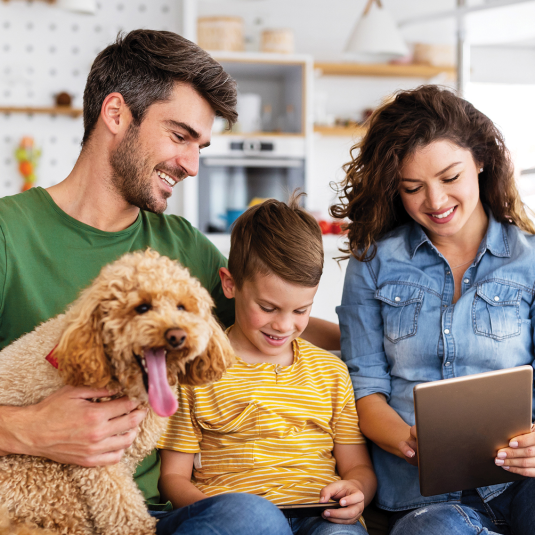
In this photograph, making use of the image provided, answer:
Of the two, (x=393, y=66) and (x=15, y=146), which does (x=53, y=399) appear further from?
(x=393, y=66)

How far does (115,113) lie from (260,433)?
0.94 m

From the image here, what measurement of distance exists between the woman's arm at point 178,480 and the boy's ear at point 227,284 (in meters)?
0.42

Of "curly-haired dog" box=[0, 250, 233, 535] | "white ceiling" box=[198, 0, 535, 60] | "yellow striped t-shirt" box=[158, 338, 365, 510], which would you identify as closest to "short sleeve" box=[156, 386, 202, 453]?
"yellow striped t-shirt" box=[158, 338, 365, 510]

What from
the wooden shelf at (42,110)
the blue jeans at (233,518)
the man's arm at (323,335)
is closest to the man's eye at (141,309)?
the blue jeans at (233,518)

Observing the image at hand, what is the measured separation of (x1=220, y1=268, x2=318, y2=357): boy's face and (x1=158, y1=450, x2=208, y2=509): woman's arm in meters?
0.34

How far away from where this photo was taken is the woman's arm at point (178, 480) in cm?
143

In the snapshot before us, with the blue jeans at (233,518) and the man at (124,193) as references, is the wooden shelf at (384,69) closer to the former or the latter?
the man at (124,193)

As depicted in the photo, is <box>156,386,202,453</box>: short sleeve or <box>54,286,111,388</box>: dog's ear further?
<box>156,386,202,453</box>: short sleeve

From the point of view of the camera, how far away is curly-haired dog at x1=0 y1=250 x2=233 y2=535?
109 cm

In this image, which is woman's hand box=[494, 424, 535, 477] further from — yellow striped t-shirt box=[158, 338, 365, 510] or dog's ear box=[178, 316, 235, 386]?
dog's ear box=[178, 316, 235, 386]

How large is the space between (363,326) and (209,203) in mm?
3655

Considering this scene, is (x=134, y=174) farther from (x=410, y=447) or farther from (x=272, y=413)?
(x=410, y=447)

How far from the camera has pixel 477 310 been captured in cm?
164

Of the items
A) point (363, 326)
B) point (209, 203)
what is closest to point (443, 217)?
point (363, 326)
